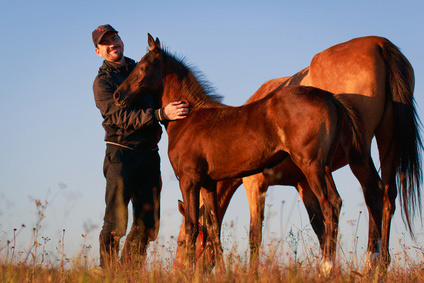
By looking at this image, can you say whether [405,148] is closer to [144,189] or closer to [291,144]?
[291,144]

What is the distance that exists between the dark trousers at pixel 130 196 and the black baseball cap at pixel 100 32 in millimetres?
1468

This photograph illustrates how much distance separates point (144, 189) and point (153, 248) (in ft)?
4.08

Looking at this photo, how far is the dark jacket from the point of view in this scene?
574cm

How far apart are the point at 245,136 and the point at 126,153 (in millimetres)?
1649

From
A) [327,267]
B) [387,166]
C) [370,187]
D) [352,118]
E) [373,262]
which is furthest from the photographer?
[387,166]

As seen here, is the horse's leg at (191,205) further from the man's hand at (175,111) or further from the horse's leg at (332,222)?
the horse's leg at (332,222)

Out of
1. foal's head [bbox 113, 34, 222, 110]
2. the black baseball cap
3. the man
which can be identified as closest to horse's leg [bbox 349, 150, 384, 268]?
foal's head [bbox 113, 34, 222, 110]

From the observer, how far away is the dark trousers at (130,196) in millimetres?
5734

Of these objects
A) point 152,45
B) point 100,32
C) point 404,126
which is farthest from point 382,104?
point 100,32

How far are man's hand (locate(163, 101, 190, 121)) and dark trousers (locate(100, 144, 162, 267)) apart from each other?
0.64 m

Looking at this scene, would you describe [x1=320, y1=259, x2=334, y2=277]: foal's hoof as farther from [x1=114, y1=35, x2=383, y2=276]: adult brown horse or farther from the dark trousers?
the dark trousers

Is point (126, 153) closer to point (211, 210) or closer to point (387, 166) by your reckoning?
point (211, 210)

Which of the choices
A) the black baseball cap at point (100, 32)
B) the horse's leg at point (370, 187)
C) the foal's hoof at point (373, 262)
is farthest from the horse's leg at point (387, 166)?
the black baseball cap at point (100, 32)

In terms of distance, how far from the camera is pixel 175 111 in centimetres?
572
